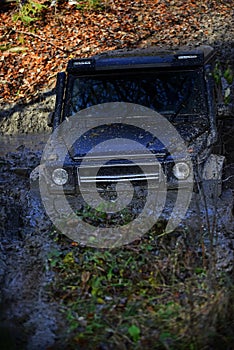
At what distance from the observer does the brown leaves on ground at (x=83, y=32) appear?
11727mm

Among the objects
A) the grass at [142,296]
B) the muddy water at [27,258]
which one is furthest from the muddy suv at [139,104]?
the grass at [142,296]

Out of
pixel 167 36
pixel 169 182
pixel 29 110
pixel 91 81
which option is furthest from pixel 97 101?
pixel 167 36

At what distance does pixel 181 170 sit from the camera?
19.8 feet

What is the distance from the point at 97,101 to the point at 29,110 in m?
4.47

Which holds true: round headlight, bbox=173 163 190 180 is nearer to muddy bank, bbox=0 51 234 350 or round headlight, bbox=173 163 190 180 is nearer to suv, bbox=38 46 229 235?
suv, bbox=38 46 229 235

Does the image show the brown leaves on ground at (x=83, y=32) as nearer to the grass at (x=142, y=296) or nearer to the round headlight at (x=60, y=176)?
the round headlight at (x=60, y=176)

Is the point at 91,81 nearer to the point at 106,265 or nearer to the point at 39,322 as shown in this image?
the point at 106,265

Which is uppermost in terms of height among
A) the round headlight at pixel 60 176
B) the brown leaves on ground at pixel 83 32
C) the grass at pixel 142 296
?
the brown leaves on ground at pixel 83 32

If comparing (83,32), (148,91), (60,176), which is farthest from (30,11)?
(60,176)

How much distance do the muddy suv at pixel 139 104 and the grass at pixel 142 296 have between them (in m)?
0.81

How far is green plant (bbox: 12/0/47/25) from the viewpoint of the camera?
13099mm

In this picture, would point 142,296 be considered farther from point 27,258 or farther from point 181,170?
point 181,170

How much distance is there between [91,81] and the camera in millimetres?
6676

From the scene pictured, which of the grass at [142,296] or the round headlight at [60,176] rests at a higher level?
the round headlight at [60,176]
